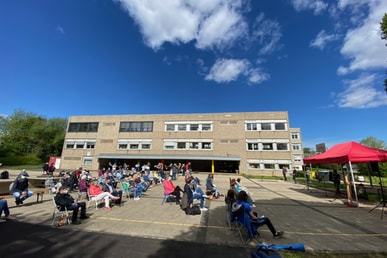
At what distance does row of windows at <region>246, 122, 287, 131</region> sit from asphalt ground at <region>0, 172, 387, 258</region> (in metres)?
24.1

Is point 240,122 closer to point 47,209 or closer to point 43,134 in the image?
point 47,209

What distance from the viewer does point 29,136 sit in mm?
46125

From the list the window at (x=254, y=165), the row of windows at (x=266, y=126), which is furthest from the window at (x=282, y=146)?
the window at (x=254, y=165)

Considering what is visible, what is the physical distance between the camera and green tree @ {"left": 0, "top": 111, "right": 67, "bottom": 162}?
44.3 metres

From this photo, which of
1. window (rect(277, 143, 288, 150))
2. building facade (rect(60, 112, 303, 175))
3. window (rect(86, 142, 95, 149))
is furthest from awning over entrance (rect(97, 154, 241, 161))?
window (rect(277, 143, 288, 150))

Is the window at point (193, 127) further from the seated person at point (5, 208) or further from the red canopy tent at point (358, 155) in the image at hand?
the seated person at point (5, 208)

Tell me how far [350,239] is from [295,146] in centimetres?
5459

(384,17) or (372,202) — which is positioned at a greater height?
(384,17)

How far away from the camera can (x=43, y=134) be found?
154ft

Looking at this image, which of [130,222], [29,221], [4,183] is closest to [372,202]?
[130,222]

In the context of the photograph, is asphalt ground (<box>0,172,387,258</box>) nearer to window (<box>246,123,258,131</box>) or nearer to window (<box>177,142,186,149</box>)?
window (<box>246,123,258,131</box>)

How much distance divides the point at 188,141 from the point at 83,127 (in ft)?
74.3

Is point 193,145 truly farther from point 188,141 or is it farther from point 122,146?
point 122,146

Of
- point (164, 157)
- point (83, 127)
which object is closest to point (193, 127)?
point (164, 157)
